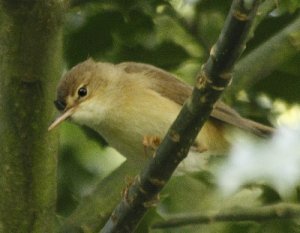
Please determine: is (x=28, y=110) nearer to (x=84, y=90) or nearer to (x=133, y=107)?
(x=133, y=107)

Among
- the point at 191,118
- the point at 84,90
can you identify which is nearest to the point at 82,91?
the point at 84,90

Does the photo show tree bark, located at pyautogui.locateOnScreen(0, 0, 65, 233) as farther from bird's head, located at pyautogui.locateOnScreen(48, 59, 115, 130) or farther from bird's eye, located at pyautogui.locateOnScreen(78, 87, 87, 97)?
bird's eye, located at pyautogui.locateOnScreen(78, 87, 87, 97)

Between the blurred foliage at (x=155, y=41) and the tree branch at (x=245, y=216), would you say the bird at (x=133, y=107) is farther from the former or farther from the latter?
the tree branch at (x=245, y=216)

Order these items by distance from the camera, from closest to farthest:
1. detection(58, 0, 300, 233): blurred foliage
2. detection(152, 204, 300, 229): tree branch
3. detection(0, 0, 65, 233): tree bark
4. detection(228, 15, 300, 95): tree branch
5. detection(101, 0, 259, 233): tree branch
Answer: detection(101, 0, 259, 233): tree branch, detection(0, 0, 65, 233): tree bark, detection(152, 204, 300, 229): tree branch, detection(228, 15, 300, 95): tree branch, detection(58, 0, 300, 233): blurred foliage

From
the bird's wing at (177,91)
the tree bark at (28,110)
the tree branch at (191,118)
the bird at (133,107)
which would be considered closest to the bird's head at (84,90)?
the bird at (133,107)

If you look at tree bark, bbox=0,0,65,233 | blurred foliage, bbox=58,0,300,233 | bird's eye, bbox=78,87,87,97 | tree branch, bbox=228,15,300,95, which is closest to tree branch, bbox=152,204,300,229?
blurred foliage, bbox=58,0,300,233

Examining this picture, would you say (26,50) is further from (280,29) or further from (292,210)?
(280,29)
